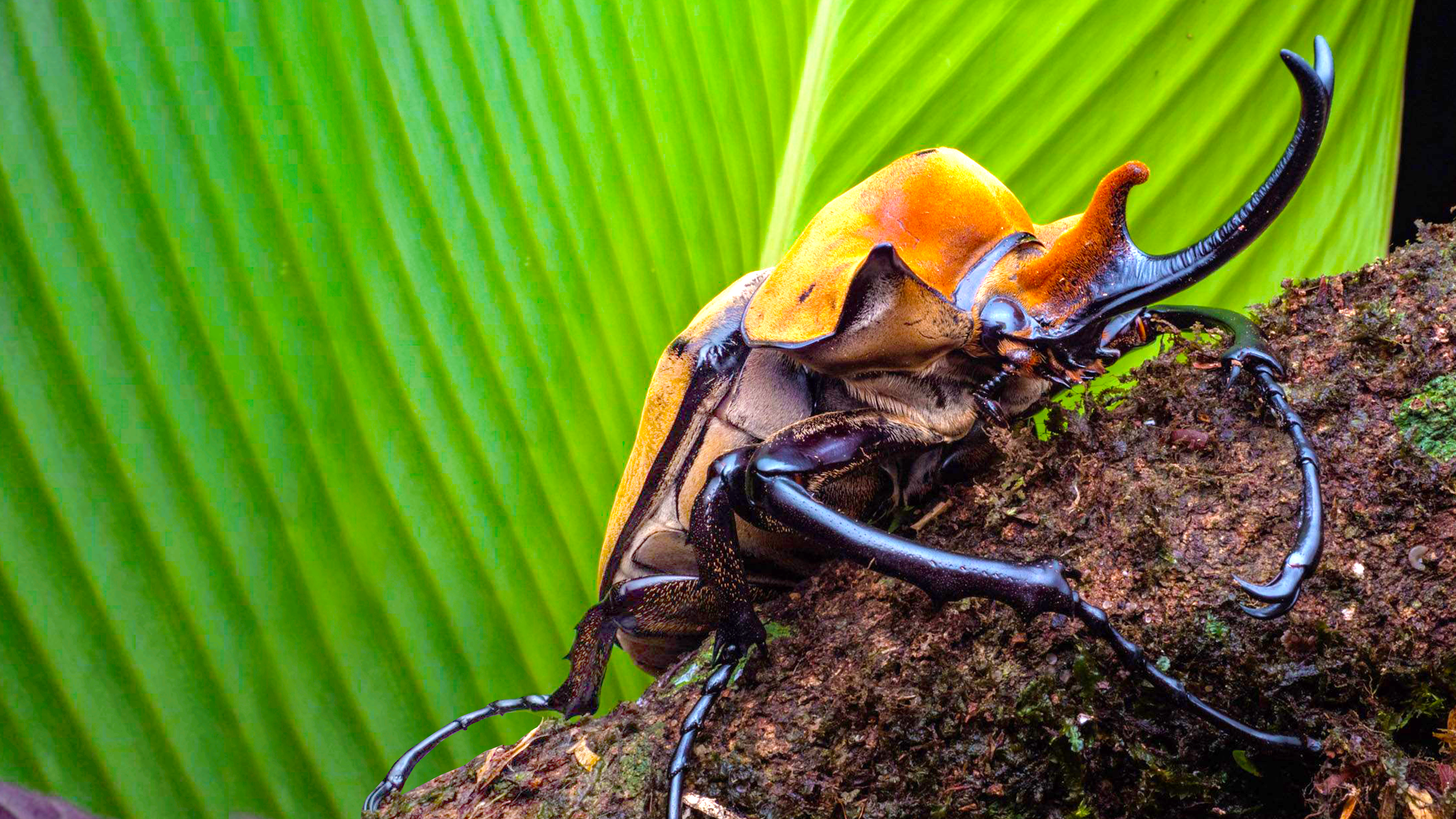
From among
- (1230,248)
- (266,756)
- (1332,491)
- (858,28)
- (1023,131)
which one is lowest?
(266,756)

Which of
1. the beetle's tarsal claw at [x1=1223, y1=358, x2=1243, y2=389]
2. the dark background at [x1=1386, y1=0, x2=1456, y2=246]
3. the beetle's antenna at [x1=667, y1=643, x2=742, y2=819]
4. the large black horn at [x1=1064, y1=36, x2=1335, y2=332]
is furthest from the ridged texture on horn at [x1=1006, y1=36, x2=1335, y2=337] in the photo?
the dark background at [x1=1386, y1=0, x2=1456, y2=246]

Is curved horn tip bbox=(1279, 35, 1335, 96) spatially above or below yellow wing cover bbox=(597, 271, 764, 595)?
above

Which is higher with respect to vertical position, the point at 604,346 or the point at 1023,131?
the point at 1023,131

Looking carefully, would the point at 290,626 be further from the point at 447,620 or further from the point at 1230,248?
the point at 1230,248

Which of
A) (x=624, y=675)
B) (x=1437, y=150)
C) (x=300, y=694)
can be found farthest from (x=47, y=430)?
(x=1437, y=150)

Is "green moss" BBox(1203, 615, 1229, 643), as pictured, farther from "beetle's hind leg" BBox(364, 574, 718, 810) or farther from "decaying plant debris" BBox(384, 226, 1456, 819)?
"beetle's hind leg" BBox(364, 574, 718, 810)

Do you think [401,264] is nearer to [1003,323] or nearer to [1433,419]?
[1003,323]

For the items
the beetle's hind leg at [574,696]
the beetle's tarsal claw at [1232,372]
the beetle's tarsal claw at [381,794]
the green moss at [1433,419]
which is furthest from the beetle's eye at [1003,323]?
the beetle's tarsal claw at [381,794]
